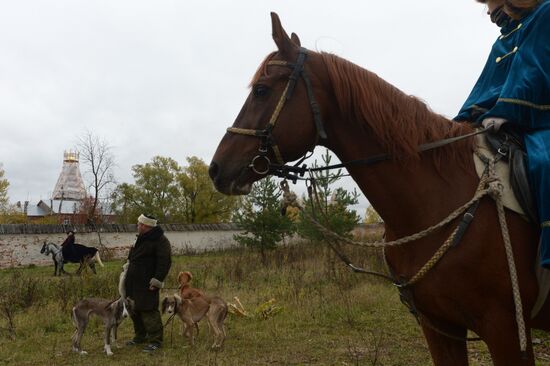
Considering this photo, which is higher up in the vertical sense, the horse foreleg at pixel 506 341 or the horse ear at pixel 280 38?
the horse ear at pixel 280 38

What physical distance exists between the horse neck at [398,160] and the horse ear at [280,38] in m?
0.30

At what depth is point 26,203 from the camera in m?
68.4

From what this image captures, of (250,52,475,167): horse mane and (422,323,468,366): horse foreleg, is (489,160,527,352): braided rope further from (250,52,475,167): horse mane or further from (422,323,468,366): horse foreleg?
(422,323,468,366): horse foreleg

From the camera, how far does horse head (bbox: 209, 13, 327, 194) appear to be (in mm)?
2357

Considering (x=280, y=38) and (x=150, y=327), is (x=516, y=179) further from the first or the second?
(x=150, y=327)

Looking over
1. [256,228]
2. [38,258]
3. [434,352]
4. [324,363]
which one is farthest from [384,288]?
[38,258]

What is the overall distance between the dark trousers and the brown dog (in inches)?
10.7

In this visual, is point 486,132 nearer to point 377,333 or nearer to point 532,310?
point 532,310

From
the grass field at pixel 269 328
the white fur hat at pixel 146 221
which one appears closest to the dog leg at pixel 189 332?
the grass field at pixel 269 328

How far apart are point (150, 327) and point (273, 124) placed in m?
6.06

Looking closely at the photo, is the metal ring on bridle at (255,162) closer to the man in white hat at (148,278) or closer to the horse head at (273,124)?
the horse head at (273,124)

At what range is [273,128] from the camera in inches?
92.7

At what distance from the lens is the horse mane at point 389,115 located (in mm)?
2361

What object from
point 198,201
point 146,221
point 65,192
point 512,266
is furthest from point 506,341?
point 65,192
